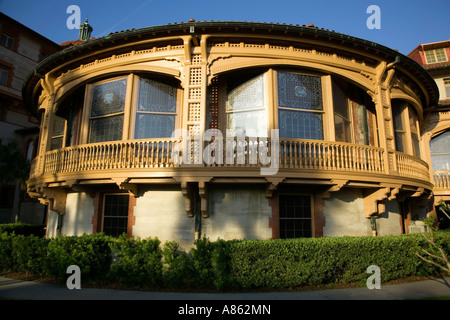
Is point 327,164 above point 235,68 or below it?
below

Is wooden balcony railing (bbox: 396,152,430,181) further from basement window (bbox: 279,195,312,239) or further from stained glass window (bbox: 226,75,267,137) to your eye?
stained glass window (bbox: 226,75,267,137)

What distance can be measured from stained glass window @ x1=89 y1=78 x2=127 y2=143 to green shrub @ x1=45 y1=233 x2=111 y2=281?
13.4 feet

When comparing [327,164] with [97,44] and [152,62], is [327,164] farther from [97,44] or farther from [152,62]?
[97,44]

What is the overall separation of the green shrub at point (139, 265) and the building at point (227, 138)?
148 cm

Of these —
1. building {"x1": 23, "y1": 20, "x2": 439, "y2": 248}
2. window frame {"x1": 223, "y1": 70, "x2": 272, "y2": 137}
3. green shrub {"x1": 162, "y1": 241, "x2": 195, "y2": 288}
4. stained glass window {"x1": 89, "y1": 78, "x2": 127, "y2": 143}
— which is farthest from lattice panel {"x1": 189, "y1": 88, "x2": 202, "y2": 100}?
green shrub {"x1": 162, "y1": 241, "x2": 195, "y2": 288}

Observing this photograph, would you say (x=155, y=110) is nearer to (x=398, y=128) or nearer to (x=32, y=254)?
(x=32, y=254)

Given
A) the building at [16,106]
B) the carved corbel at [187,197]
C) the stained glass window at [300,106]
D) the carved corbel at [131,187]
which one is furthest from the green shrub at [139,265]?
the building at [16,106]

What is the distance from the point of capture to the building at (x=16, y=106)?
2439 cm

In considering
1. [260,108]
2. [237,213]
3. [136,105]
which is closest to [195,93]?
[260,108]

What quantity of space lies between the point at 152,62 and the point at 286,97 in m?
5.07

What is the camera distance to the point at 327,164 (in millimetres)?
9195

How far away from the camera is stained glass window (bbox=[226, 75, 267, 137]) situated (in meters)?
10.1

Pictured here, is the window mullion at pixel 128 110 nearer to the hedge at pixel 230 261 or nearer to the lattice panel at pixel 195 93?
the lattice panel at pixel 195 93
